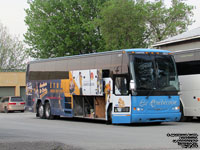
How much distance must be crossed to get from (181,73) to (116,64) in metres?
3.98

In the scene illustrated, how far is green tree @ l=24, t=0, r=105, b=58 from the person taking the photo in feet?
186

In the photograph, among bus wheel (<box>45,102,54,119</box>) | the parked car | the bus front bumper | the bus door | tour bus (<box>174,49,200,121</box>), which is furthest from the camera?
the parked car

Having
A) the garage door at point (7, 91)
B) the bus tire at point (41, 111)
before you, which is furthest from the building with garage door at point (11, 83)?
the bus tire at point (41, 111)

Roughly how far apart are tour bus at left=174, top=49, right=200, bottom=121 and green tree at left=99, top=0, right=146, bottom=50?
22626 millimetres

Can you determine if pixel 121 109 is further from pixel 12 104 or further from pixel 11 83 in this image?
pixel 11 83

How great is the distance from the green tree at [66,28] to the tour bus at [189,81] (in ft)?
109

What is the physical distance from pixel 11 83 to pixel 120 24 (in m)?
19.1

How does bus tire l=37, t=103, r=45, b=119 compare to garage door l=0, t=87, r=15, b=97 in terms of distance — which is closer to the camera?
bus tire l=37, t=103, r=45, b=119

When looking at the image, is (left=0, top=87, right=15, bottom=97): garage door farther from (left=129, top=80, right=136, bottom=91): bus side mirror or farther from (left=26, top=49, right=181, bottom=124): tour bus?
(left=129, top=80, right=136, bottom=91): bus side mirror

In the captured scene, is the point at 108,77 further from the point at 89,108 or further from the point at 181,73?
the point at 181,73

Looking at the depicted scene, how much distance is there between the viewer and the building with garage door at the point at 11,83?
189ft

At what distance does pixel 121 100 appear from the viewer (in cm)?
2039

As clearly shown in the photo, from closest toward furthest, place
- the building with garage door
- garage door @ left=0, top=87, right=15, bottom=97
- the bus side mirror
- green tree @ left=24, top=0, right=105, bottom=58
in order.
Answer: the bus side mirror < green tree @ left=24, top=0, right=105, bottom=58 < the building with garage door < garage door @ left=0, top=87, right=15, bottom=97

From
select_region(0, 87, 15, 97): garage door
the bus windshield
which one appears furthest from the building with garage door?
the bus windshield
